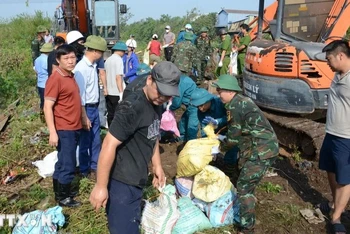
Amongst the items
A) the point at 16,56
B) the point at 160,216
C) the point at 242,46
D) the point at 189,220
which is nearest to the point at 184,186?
the point at 189,220

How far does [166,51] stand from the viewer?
44.7ft

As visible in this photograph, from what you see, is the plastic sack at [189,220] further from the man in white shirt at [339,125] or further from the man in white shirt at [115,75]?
the man in white shirt at [115,75]

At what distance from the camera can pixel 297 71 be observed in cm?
562

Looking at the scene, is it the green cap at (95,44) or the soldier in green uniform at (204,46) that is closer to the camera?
the green cap at (95,44)

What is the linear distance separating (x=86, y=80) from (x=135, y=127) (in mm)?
2201

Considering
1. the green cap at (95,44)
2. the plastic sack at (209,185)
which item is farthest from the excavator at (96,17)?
the plastic sack at (209,185)

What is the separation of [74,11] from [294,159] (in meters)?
9.86

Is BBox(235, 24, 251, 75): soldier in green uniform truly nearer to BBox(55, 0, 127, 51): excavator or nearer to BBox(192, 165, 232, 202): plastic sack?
BBox(55, 0, 127, 51): excavator

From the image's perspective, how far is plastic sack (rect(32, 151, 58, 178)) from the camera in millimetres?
4926

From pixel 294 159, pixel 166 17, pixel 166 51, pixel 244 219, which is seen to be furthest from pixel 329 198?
pixel 166 17

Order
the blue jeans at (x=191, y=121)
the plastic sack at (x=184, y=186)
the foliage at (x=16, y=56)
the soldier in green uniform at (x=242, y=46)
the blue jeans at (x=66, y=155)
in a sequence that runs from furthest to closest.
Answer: the foliage at (x=16, y=56)
the soldier in green uniform at (x=242, y=46)
the blue jeans at (x=191, y=121)
the plastic sack at (x=184, y=186)
the blue jeans at (x=66, y=155)

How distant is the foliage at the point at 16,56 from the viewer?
10.1 m

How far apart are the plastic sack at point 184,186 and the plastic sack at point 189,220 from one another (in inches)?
9.2

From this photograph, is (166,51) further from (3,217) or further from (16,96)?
(3,217)
